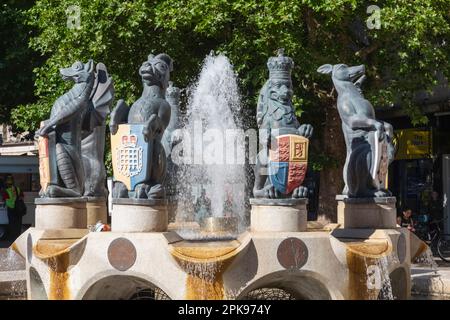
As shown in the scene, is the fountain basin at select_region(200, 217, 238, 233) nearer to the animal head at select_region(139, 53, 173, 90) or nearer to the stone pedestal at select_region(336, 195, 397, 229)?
the stone pedestal at select_region(336, 195, 397, 229)

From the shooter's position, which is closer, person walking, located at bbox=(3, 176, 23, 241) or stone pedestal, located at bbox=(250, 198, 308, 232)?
stone pedestal, located at bbox=(250, 198, 308, 232)

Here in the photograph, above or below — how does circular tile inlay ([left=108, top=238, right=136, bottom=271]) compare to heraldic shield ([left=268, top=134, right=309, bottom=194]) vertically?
below

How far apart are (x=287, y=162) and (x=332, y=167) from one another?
34.2 feet

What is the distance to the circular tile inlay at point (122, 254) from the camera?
9.33 metres

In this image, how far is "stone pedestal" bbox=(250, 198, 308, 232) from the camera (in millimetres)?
9891

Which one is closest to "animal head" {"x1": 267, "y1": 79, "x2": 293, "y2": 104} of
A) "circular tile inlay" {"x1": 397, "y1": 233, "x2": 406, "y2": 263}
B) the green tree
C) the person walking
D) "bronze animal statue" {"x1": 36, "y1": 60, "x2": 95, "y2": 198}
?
"circular tile inlay" {"x1": 397, "y1": 233, "x2": 406, "y2": 263}

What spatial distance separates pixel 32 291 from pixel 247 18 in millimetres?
9623

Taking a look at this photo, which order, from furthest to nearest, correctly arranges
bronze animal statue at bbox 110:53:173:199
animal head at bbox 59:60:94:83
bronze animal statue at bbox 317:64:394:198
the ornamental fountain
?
animal head at bbox 59:60:94:83, bronze animal statue at bbox 317:64:394:198, bronze animal statue at bbox 110:53:173:199, the ornamental fountain

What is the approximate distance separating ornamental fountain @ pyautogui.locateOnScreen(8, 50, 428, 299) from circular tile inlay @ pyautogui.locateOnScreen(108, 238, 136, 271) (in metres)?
0.01

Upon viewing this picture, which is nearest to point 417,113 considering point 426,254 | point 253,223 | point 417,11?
point 417,11

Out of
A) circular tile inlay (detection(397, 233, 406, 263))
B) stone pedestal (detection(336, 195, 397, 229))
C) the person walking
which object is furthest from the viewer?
the person walking

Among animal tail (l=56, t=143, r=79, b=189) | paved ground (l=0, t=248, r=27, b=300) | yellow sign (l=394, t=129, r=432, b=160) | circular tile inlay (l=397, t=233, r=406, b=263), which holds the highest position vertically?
yellow sign (l=394, t=129, r=432, b=160)

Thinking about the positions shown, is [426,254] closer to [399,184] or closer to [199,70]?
[199,70]
